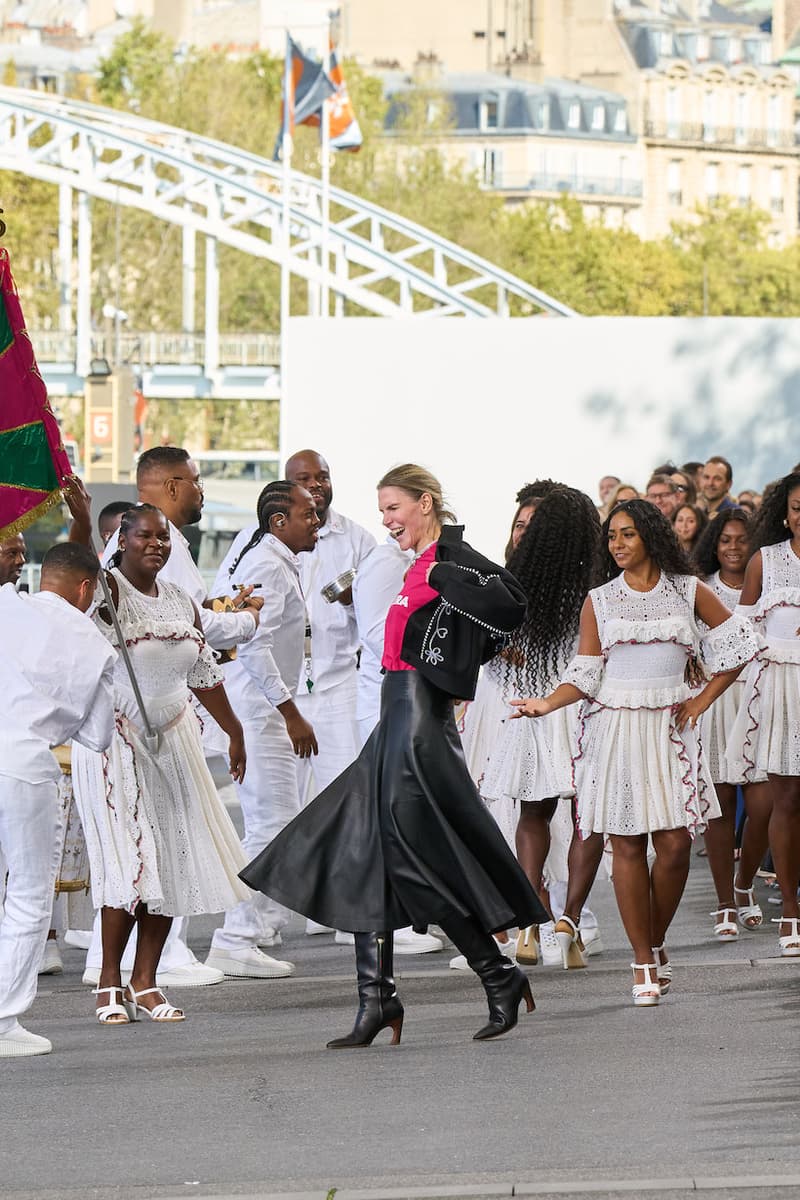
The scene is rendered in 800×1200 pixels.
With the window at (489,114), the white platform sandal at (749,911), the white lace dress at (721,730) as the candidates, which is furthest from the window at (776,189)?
the white platform sandal at (749,911)

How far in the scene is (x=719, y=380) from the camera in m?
25.8

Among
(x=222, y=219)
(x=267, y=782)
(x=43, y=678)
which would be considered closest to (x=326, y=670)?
(x=267, y=782)

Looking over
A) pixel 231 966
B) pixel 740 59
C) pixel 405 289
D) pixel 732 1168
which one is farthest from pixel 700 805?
pixel 740 59

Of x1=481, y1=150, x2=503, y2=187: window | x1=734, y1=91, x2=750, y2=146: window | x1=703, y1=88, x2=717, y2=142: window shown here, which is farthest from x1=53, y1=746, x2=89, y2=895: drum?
x1=734, y1=91, x2=750, y2=146: window

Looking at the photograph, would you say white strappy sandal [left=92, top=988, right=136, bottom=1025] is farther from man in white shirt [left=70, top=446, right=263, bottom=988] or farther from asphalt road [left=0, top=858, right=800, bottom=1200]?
man in white shirt [left=70, top=446, right=263, bottom=988]

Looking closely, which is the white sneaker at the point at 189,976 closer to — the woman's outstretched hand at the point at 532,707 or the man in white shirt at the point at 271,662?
the man in white shirt at the point at 271,662

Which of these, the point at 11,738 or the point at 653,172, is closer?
the point at 11,738

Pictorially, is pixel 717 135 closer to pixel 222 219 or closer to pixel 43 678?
pixel 222 219

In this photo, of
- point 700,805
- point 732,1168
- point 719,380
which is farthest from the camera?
point 719,380

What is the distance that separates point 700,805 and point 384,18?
122 metres

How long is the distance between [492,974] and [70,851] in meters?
2.48

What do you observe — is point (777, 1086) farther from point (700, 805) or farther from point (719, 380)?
point (719, 380)

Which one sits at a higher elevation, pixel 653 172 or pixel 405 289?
pixel 653 172

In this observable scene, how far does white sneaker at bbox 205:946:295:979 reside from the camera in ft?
Result: 32.4
